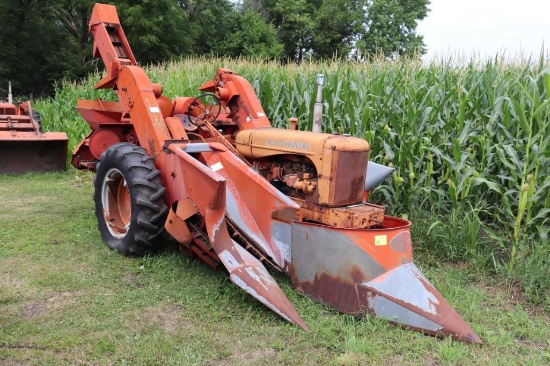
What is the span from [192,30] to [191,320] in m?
25.5

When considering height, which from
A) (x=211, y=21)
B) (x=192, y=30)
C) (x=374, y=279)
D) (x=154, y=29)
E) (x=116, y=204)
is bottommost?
(x=116, y=204)

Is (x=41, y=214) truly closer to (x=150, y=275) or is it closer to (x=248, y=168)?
(x=150, y=275)

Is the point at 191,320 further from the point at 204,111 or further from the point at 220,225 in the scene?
the point at 204,111

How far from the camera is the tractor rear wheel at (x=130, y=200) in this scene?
443 cm

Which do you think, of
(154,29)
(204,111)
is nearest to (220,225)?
(204,111)

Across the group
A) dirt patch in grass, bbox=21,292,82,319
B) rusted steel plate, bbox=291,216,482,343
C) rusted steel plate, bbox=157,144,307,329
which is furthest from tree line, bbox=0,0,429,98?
rusted steel plate, bbox=291,216,482,343

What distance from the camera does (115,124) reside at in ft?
18.9

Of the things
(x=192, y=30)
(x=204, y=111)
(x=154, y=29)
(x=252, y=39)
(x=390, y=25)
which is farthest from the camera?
(x=390, y=25)

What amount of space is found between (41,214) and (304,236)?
427cm

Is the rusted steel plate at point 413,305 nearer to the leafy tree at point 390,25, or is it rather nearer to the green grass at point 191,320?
the green grass at point 191,320

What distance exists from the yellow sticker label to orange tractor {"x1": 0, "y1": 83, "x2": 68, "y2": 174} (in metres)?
7.23

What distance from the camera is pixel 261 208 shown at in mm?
4172

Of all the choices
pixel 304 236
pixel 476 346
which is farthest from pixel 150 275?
pixel 476 346

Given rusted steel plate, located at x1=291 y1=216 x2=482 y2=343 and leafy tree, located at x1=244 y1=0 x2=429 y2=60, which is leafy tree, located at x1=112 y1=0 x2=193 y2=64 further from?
rusted steel plate, located at x1=291 y1=216 x2=482 y2=343
